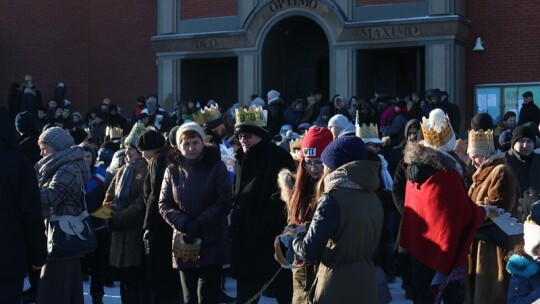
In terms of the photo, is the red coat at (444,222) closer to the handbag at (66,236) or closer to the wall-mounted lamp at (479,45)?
the handbag at (66,236)

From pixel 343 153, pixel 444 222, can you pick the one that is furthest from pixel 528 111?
pixel 343 153

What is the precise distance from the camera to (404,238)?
733 cm

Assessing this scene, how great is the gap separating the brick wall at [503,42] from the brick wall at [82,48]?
9.28 m

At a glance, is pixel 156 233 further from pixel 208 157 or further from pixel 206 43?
pixel 206 43

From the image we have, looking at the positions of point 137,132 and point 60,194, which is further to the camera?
point 137,132

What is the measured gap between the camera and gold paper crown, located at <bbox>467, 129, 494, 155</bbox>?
26.6 ft

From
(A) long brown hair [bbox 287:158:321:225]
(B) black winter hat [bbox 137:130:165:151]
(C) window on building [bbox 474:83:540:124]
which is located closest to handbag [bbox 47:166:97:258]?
(B) black winter hat [bbox 137:130:165:151]

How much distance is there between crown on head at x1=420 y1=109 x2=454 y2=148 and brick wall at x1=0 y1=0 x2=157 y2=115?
59.9 feet

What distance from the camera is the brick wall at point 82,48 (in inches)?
1009

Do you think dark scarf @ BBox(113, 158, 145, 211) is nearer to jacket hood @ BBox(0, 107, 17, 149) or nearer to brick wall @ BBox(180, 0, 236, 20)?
jacket hood @ BBox(0, 107, 17, 149)

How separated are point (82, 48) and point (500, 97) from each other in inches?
509

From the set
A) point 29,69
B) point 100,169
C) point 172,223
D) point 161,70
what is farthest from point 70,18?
point 172,223

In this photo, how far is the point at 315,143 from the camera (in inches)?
269

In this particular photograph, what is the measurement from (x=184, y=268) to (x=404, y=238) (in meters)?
1.84
